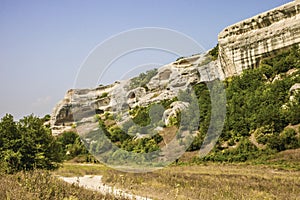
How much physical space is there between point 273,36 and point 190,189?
36556 mm

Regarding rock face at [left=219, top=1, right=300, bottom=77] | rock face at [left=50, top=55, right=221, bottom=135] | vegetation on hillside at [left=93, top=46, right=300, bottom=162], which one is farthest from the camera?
rock face at [left=50, top=55, right=221, bottom=135]

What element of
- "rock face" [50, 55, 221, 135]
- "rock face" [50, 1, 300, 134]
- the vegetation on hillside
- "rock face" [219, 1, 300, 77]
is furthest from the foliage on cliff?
"rock face" [219, 1, 300, 77]

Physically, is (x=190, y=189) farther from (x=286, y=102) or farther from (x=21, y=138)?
(x=286, y=102)

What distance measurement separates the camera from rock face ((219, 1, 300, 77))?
42.9 metres

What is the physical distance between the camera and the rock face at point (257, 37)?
141ft

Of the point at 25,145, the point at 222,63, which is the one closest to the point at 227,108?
the point at 222,63

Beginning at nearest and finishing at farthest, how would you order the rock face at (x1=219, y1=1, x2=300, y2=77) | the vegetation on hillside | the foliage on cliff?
the foliage on cliff → the vegetation on hillside → the rock face at (x1=219, y1=1, x2=300, y2=77)

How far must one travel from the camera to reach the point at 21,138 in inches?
717

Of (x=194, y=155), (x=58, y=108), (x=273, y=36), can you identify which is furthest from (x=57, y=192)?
(x=58, y=108)

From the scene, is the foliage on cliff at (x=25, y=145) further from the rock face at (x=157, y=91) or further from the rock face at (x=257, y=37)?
the rock face at (x=257, y=37)

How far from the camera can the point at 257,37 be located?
4594cm

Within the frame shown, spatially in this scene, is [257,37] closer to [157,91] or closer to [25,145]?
[157,91]

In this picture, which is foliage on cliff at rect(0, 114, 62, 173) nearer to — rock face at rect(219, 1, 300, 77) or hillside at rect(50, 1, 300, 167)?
hillside at rect(50, 1, 300, 167)

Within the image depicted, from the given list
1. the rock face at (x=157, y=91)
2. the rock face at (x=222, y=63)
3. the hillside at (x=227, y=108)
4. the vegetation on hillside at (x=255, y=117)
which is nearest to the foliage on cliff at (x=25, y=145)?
the hillside at (x=227, y=108)
